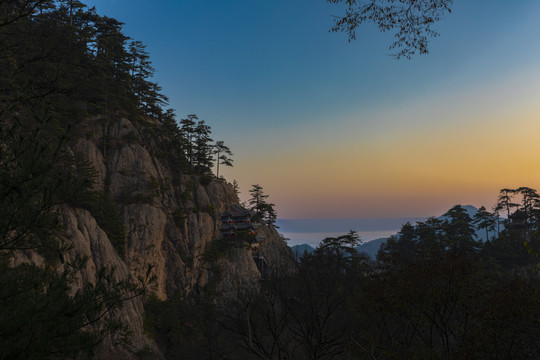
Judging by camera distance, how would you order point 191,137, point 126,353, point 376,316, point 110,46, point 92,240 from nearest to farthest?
point 376,316 < point 126,353 < point 92,240 < point 110,46 < point 191,137

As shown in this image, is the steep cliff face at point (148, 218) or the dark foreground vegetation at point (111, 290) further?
the steep cliff face at point (148, 218)

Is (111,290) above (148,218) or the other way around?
the other way around

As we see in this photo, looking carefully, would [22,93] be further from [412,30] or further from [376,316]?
[376,316]

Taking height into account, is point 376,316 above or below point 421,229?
below

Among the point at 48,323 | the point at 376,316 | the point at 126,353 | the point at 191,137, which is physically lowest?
the point at 126,353

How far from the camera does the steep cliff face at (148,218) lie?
2757 cm

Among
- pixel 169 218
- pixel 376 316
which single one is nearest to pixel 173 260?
pixel 169 218

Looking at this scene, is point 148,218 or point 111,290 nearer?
point 111,290

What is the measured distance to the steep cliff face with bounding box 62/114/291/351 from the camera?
90.4 ft

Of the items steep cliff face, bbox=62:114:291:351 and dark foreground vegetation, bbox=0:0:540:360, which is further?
steep cliff face, bbox=62:114:291:351

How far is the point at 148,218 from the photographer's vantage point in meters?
35.4

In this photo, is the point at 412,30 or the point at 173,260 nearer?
the point at 412,30

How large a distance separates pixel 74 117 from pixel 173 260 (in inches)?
814

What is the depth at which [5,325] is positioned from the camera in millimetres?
4730
